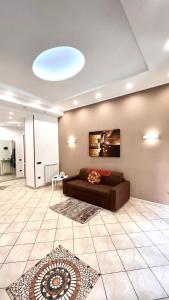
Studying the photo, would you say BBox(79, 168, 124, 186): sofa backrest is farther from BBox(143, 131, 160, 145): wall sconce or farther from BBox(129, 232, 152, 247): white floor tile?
BBox(129, 232, 152, 247): white floor tile

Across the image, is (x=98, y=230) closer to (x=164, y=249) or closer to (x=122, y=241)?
(x=122, y=241)

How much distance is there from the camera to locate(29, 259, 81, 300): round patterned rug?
1338 millimetres

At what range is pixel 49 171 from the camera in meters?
5.20

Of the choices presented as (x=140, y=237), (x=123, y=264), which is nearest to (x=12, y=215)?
(x=123, y=264)

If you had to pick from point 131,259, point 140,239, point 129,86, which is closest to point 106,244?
point 131,259

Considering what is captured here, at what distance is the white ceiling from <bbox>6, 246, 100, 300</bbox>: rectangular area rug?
3.01m

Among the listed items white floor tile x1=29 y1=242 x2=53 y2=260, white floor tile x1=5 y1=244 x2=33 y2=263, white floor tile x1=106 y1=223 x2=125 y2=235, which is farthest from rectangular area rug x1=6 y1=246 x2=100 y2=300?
white floor tile x1=106 y1=223 x2=125 y2=235

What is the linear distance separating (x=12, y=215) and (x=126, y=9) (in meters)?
3.95

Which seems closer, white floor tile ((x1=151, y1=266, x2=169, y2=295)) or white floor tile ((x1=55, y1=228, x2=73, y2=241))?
white floor tile ((x1=151, y1=266, x2=169, y2=295))

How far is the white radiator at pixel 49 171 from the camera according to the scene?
200 inches

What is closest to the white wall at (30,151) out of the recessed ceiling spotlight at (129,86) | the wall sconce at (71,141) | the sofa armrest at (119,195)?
the wall sconce at (71,141)

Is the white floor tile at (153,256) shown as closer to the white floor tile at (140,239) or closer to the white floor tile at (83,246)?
Result: the white floor tile at (140,239)

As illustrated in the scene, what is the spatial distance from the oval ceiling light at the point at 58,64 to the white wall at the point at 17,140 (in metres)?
4.84

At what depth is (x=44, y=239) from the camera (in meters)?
2.13
